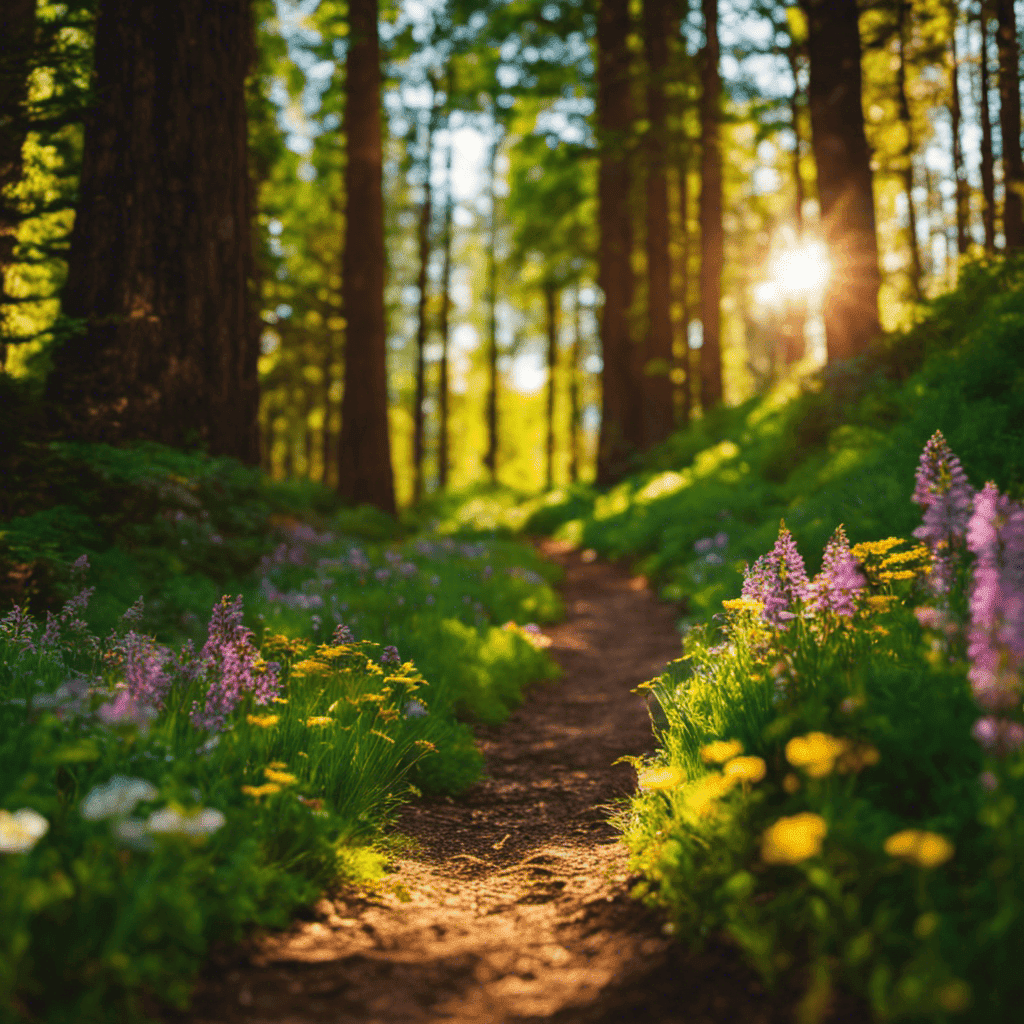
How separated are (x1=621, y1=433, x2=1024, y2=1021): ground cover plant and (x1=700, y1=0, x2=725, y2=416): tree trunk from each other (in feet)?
46.9

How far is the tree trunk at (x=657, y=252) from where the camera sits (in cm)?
1616

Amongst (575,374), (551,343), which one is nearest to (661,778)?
(551,343)

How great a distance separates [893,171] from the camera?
693 inches

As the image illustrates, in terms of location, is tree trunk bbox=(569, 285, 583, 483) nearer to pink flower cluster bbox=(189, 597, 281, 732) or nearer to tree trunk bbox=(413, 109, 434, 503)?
tree trunk bbox=(413, 109, 434, 503)

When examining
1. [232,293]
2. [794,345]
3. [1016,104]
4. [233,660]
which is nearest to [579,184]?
[794,345]

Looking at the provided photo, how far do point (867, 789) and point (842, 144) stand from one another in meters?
9.40

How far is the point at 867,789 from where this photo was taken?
220cm

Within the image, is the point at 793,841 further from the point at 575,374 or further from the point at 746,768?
the point at 575,374

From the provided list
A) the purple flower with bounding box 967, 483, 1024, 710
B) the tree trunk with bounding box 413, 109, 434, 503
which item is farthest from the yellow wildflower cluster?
the tree trunk with bounding box 413, 109, 434, 503

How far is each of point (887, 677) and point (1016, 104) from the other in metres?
13.2

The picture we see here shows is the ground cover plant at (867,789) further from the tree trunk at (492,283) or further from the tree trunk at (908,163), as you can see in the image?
the tree trunk at (492,283)

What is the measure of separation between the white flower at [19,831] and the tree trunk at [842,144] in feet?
33.0

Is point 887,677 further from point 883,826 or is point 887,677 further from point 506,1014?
→ point 506,1014

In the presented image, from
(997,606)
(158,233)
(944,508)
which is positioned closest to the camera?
(997,606)
